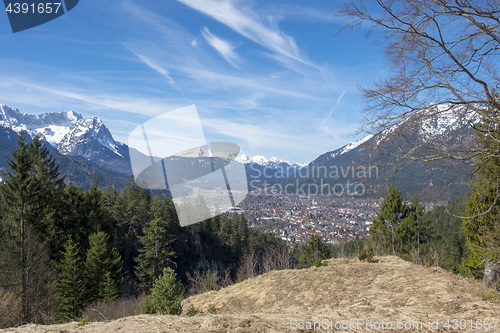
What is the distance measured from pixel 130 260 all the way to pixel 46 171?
1614 centimetres

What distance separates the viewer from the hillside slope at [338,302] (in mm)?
5098

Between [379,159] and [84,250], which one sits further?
[84,250]

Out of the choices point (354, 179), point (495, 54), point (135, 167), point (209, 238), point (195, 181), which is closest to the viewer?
point (495, 54)

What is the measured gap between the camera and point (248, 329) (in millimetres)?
4602

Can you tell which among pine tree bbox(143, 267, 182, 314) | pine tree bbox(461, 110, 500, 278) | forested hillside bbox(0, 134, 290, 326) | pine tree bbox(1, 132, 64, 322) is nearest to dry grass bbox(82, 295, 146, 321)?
forested hillside bbox(0, 134, 290, 326)

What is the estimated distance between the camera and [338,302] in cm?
813

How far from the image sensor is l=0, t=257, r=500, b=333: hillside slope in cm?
510

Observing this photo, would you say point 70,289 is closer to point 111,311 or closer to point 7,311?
point 111,311

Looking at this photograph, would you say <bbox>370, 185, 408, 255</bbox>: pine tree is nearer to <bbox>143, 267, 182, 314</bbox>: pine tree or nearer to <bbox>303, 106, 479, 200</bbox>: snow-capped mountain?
<bbox>143, 267, 182, 314</bbox>: pine tree

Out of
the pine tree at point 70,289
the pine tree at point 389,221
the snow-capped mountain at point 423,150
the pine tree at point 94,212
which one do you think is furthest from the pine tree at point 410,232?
the pine tree at point 94,212

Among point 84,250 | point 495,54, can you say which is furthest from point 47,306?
point 495,54

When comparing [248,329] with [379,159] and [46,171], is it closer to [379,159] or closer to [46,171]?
[379,159]

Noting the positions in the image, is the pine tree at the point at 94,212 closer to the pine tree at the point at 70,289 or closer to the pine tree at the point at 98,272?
the pine tree at the point at 98,272

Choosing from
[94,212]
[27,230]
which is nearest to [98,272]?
[27,230]
